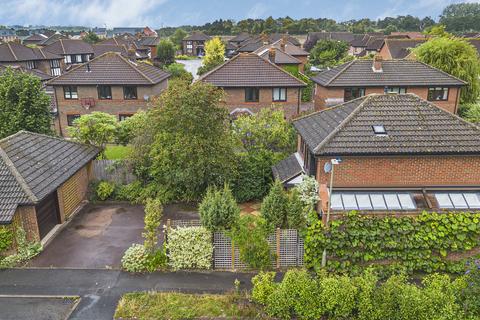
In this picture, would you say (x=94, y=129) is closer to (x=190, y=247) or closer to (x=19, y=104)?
(x=19, y=104)

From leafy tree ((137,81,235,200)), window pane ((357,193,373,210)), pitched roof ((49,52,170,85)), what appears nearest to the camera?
window pane ((357,193,373,210))

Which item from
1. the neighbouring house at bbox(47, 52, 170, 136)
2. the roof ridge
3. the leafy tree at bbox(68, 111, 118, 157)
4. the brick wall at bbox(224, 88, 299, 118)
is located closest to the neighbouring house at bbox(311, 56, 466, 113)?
the brick wall at bbox(224, 88, 299, 118)

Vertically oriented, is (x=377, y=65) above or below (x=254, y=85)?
above

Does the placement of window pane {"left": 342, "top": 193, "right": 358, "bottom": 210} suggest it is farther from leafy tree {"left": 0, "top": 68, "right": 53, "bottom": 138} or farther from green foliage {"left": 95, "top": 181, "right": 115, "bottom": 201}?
leafy tree {"left": 0, "top": 68, "right": 53, "bottom": 138}

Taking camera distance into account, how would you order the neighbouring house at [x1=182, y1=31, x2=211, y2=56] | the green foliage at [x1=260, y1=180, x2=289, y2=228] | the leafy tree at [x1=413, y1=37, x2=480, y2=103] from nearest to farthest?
the green foliage at [x1=260, y1=180, x2=289, y2=228], the leafy tree at [x1=413, y1=37, x2=480, y2=103], the neighbouring house at [x1=182, y1=31, x2=211, y2=56]

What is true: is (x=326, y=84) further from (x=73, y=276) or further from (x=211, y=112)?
(x=73, y=276)

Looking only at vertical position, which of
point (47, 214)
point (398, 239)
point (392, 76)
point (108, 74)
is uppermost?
point (108, 74)

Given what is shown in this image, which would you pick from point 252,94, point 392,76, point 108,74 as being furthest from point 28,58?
point 392,76
